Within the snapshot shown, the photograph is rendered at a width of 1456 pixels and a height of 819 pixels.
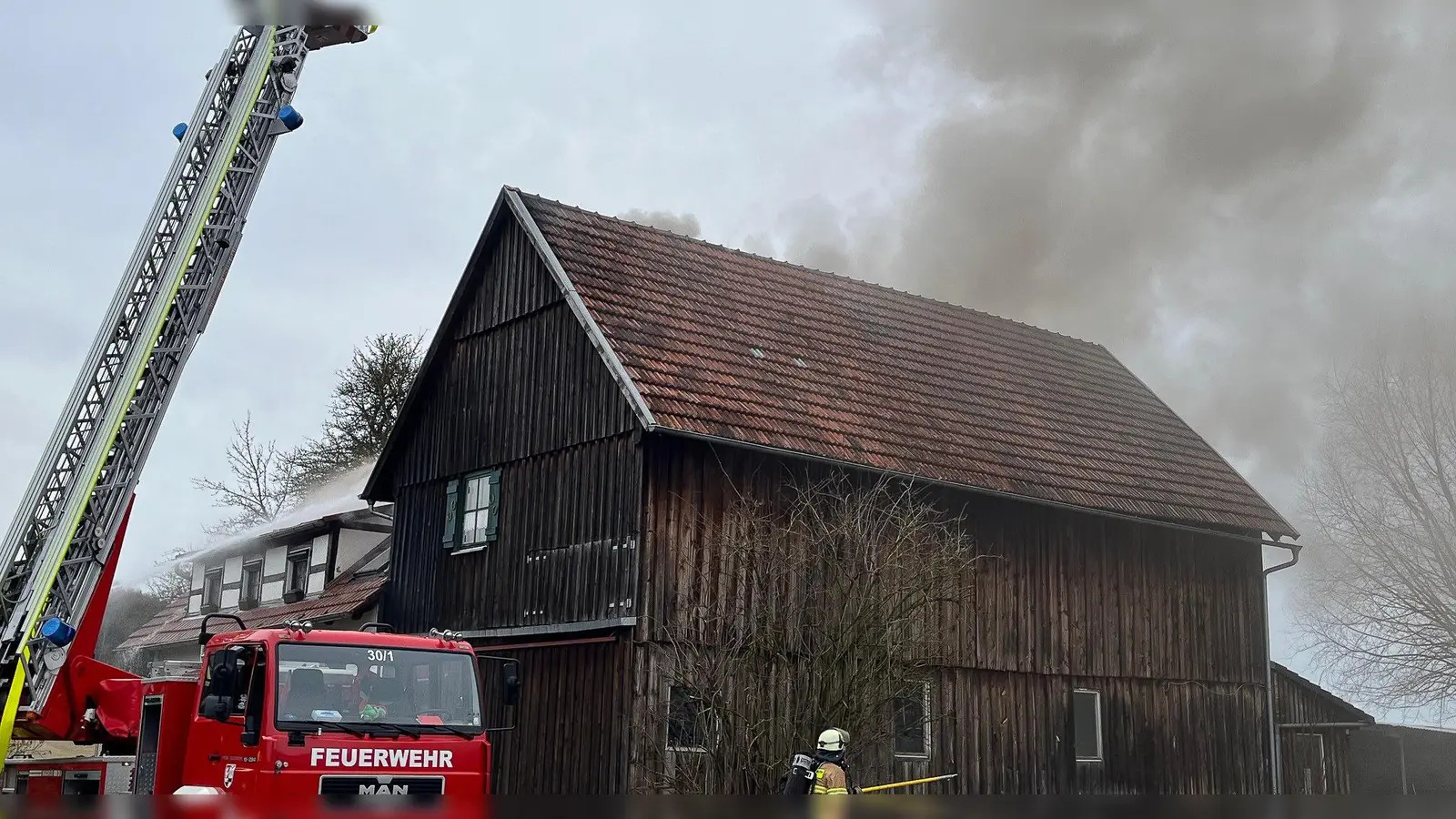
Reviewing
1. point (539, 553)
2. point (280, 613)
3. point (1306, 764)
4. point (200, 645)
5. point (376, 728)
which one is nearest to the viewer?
point (376, 728)

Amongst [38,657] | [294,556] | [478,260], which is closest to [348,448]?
[294,556]

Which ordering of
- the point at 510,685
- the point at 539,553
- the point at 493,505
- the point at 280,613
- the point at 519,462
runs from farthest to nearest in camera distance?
1. the point at 280,613
2. the point at 493,505
3. the point at 519,462
4. the point at 539,553
5. the point at 510,685

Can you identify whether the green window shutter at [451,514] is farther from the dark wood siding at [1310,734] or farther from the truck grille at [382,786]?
the dark wood siding at [1310,734]

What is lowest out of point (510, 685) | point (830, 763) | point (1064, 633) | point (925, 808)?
point (830, 763)

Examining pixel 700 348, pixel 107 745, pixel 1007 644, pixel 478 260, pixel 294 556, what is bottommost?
pixel 107 745

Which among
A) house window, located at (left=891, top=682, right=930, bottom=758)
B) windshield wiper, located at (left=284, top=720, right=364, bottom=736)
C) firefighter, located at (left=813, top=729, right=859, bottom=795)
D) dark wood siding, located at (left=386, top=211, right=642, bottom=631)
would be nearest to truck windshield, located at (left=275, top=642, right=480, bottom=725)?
windshield wiper, located at (left=284, top=720, right=364, bottom=736)

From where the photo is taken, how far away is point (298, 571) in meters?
27.6

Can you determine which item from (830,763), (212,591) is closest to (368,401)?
(212,591)

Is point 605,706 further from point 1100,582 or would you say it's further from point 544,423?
point 1100,582

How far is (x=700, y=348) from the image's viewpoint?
18859 millimetres

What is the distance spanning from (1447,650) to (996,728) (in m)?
15.7

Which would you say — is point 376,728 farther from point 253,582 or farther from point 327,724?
point 253,582

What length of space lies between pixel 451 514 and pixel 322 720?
416 inches

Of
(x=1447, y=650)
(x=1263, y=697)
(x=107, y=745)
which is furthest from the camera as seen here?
(x=1447, y=650)
